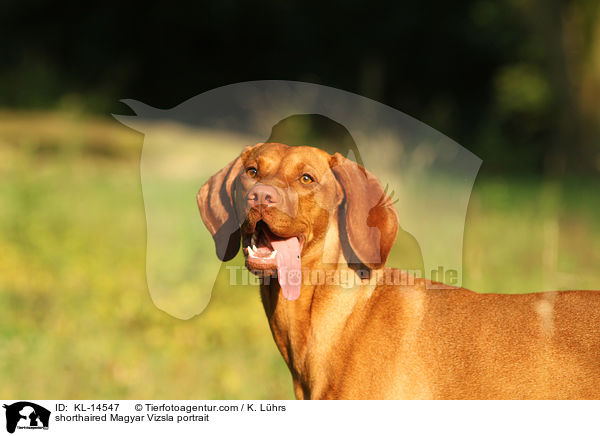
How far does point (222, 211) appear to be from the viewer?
8.70ft

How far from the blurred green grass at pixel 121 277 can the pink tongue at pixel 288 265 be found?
48.6 inches

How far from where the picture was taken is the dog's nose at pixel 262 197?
7.70 feet

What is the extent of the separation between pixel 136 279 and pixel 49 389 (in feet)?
6.85

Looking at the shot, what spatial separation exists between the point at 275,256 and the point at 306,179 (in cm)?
33

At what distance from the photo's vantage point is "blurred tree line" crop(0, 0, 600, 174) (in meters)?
11.2

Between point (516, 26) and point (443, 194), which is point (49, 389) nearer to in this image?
point (443, 194)

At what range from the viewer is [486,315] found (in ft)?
8.86
